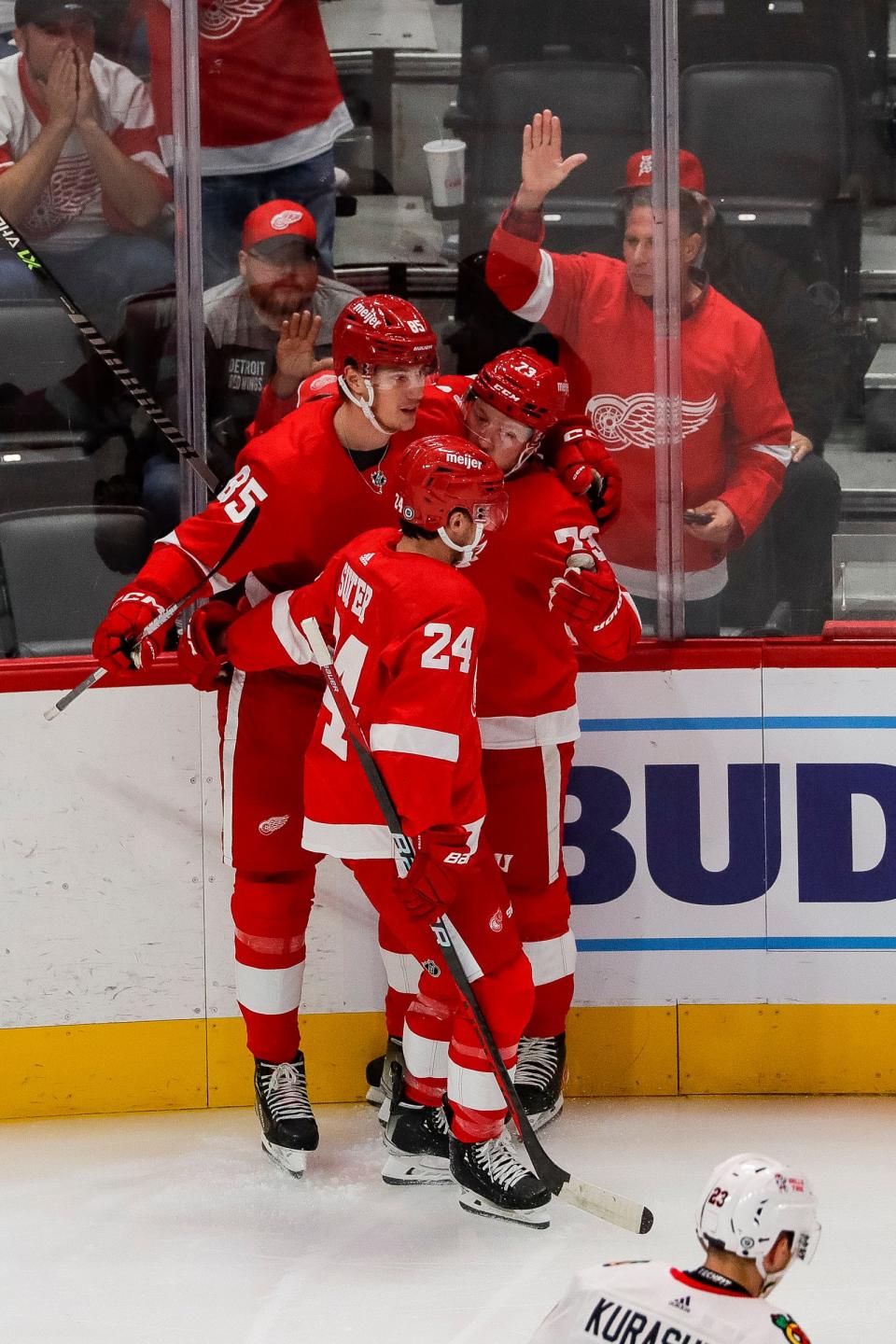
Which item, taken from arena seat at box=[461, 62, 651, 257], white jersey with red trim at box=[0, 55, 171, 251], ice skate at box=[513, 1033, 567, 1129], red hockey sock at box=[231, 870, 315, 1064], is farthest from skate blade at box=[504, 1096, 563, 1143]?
white jersey with red trim at box=[0, 55, 171, 251]

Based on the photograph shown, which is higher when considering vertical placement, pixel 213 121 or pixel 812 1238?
pixel 213 121

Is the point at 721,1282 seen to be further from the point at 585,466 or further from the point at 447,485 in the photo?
the point at 585,466

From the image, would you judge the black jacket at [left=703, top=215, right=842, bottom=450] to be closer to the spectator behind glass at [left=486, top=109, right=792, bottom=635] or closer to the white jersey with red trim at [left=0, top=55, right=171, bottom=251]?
the spectator behind glass at [left=486, top=109, right=792, bottom=635]

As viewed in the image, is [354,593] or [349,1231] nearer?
[354,593]

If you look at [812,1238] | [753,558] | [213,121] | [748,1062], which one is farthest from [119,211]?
[812,1238]

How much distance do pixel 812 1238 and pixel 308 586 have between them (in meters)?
1.58

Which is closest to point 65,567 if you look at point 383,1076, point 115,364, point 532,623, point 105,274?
point 115,364

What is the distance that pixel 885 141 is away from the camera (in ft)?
11.5

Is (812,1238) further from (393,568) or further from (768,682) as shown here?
(768,682)

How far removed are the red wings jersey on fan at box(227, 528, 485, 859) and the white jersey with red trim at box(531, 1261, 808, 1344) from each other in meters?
1.14

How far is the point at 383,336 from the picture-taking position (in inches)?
117

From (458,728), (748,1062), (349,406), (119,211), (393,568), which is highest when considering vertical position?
(119,211)

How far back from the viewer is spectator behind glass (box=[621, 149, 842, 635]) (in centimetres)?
345

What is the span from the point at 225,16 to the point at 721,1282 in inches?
104
